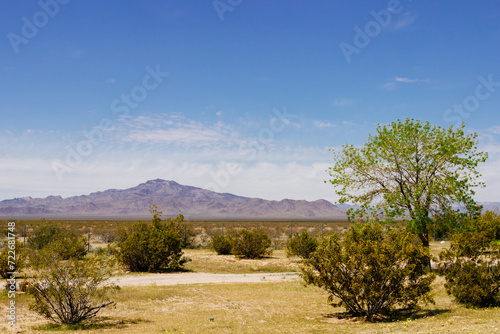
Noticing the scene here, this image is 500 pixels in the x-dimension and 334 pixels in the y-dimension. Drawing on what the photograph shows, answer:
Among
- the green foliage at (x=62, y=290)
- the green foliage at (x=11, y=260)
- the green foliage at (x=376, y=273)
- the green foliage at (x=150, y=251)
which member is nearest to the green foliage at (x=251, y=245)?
the green foliage at (x=150, y=251)

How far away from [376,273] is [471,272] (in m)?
3.66

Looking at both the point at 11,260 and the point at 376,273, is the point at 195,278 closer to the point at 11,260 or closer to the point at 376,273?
the point at 11,260

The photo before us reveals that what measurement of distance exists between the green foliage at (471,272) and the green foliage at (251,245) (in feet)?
56.8

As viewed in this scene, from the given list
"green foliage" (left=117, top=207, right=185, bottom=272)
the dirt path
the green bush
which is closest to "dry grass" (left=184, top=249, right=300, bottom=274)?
"green foliage" (left=117, top=207, right=185, bottom=272)

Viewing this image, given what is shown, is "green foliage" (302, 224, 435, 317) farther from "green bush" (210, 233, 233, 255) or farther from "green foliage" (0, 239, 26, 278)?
"green bush" (210, 233, 233, 255)

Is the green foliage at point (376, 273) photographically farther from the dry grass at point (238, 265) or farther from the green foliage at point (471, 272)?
the dry grass at point (238, 265)

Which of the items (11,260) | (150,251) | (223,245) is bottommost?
(223,245)

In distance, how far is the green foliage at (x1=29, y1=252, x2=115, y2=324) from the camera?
11.2 meters

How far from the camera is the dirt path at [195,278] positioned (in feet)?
64.2

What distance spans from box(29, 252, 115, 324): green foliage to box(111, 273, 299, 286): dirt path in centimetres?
735

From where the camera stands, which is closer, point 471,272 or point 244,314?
point 471,272

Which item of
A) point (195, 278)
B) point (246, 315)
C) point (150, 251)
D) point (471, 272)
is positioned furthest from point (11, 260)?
point (471, 272)

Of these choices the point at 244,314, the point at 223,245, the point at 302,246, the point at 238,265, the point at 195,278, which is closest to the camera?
the point at 244,314

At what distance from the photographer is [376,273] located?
11.6m
